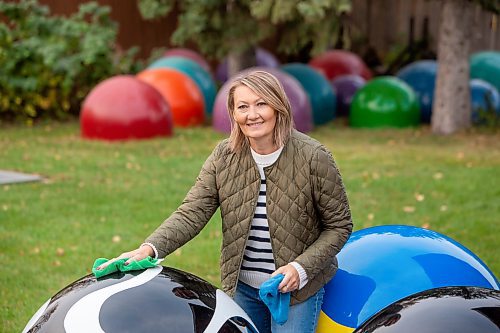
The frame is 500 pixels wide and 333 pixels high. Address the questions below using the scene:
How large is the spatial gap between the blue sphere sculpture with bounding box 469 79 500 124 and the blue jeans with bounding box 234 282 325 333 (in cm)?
1160

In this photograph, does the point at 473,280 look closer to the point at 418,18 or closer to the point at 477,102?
the point at 477,102

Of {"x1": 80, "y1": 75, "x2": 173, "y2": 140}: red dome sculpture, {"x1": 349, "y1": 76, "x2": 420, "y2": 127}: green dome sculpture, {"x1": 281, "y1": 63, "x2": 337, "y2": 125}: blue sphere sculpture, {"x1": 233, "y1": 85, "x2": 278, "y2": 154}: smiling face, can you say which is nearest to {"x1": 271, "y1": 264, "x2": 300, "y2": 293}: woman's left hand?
{"x1": 233, "y1": 85, "x2": 278, "y2": 154}: smiling face

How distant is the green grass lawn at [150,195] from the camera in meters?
6.71

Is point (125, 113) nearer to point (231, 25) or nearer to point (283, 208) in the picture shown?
point (231, 25)

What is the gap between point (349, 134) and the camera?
1429 centimetres

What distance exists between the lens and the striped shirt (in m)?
3.55

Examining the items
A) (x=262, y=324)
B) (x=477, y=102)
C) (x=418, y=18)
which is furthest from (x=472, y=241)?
(x=418, y=18)

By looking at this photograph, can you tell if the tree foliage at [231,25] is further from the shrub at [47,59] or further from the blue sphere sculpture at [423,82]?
the blue sphere sculpture at [423,82]

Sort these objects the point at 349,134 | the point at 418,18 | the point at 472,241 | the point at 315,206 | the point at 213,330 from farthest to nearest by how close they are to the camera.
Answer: the point at 418,18
the point at 349,134
the point at 472,241
the point at 315,206
the point at 213,330

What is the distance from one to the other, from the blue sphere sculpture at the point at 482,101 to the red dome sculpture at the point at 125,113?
5.47 meters

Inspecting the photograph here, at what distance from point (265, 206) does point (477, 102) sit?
40.7ft

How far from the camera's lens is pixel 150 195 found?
29.9 feet

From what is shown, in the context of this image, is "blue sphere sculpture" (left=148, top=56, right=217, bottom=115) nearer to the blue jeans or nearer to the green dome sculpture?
the green dome sculpture

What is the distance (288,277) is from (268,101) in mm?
713
